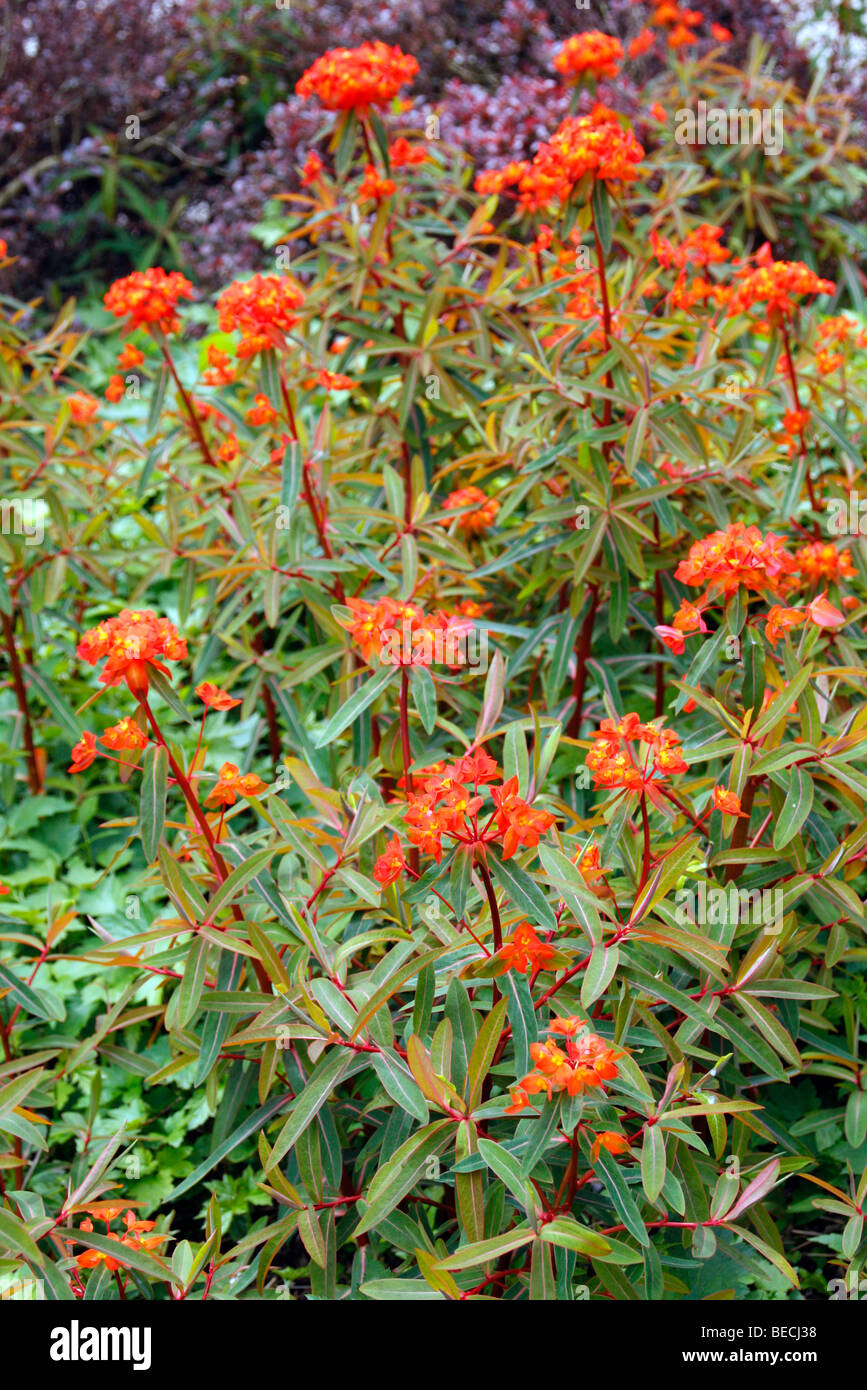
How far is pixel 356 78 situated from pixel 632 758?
171 cm

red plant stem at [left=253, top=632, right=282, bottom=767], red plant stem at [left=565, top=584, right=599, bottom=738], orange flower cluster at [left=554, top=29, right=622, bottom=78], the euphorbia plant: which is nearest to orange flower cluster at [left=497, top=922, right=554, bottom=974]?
the euphorbia plant

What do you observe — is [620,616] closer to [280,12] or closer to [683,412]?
[683,412]

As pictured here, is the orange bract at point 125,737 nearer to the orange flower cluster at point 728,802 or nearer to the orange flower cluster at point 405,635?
the orange flower cluster at point 405,635

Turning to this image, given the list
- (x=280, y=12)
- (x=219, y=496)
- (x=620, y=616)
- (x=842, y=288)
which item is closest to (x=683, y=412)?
(x=620, y=616)

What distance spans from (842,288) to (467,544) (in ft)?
9.17

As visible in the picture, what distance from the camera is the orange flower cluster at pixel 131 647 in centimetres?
141

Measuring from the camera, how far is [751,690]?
1.71 meters

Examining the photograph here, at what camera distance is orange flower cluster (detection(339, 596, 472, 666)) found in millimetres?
1584

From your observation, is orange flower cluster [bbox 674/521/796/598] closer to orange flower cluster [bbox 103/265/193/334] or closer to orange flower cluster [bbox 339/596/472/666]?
orange flower cluster [bbox 339/596/472/666]

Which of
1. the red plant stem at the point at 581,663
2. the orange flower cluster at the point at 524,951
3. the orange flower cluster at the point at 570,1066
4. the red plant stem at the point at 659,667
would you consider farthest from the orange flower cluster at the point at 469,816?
the red plant stem at the point at 659,667

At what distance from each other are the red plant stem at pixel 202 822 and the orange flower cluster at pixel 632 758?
1.84ft

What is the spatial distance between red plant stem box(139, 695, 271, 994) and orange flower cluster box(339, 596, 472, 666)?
1.07 feet

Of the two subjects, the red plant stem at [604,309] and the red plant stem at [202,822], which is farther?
the red plant stem at [604,309]

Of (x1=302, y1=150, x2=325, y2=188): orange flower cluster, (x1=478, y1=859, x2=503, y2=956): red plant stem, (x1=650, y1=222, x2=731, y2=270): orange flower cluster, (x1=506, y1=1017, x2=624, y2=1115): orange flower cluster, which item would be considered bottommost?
(x1=506, y1=1017, x2=624, y2=1115): orange flower cluster
